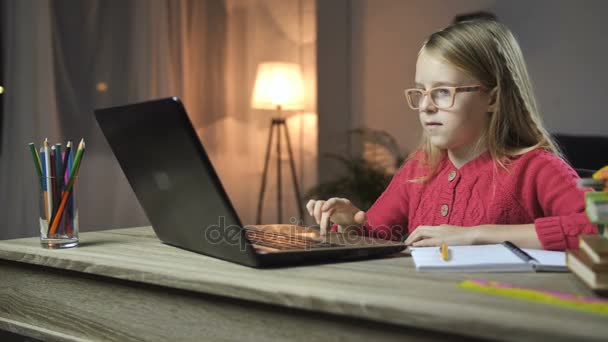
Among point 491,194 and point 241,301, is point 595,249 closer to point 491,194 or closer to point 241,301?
point 241,301

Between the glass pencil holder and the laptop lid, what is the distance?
12 centimetres

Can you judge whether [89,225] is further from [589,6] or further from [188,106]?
[589,6]

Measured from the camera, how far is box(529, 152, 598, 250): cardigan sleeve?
3.77 feet

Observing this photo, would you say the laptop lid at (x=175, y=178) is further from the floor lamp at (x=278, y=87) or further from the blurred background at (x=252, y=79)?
the floor lamp at (x=278, y=87)

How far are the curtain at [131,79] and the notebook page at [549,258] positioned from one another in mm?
2291

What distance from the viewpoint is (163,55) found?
360 cm

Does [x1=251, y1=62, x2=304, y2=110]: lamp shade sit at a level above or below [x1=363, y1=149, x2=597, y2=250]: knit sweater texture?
above

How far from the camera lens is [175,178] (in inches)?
41.4

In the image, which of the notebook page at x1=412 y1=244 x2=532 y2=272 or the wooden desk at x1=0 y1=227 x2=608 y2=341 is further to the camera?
the notebook page at x1=412 y1=244 x2=532 y2=272

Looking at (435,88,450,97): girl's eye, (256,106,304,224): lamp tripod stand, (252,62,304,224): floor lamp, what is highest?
(252,62,304,224): floor lamp

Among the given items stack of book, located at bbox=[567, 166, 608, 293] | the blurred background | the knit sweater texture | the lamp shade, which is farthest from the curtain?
stack of book, located at bbox=[567, 166, 608, 293]

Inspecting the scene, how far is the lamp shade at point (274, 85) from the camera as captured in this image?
4.04 m

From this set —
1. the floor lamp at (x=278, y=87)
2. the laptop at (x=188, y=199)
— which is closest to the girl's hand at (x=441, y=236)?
the laptop at (x=188, y=199)

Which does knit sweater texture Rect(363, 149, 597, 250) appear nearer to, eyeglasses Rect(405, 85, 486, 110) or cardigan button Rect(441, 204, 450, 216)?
cardigan button Rect(441, 204, 450, 216)
